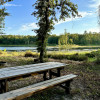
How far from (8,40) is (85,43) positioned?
39143 millimetres

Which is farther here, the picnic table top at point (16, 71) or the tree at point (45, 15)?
the tree at point (45, 15)

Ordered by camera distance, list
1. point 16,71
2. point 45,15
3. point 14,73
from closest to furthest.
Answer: point 14,73
point 16,71
point 45,15

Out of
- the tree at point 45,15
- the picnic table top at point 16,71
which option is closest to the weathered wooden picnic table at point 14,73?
the picnic table top at point 16,71

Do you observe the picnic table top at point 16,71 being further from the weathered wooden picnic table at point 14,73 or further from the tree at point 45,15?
the tree at point 45,15

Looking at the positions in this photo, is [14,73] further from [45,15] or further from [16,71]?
[45,15]

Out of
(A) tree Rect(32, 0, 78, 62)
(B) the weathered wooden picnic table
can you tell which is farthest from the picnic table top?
(A) tree Rect(32, 0, 78, 62)

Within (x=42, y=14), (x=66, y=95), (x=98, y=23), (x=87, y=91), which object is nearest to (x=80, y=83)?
(x=87, y=91)

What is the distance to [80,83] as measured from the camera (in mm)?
3307

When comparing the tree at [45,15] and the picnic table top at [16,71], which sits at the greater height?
the tree at [45,15]

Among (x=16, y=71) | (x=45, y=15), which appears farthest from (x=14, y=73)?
(x=45, y=15)

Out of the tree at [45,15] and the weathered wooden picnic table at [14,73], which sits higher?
the tree at [45,15]

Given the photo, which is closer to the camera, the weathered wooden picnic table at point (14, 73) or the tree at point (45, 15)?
the weathered wooden picnic table at point (14, 73)

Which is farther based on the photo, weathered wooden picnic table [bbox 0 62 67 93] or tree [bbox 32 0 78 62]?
tree [bbox 32 0 78 62]

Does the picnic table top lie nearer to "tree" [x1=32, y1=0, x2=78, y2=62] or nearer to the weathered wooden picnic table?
the weathered wooden picnic table
